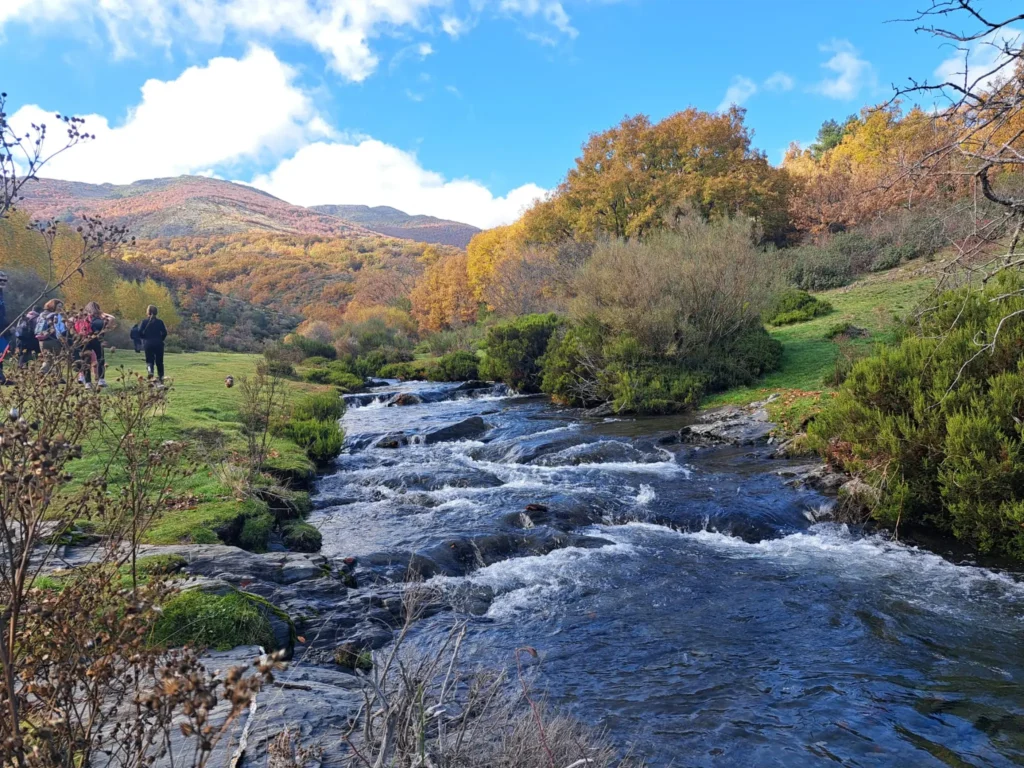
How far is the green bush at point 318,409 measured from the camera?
44.0 feet

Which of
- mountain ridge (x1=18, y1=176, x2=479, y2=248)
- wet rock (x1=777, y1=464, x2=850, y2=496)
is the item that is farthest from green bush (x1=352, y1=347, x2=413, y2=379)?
mountain ridge (x1=18, y1=176, x2=479, y2=248)

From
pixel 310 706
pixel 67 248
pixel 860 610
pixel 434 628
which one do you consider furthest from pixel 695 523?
pixel 67 248

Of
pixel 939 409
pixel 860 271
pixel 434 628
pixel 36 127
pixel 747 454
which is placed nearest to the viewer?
pixel 36 127

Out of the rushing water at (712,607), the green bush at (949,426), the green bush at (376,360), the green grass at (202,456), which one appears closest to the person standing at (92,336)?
the green grass at (202,456)

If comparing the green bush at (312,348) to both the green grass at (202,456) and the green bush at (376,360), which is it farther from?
the green grass at (202,456)

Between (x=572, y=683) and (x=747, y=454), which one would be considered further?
(x=747, y=454)

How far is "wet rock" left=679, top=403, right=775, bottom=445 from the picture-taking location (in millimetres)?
11817

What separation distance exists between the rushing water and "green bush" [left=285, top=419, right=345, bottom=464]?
1.19 m

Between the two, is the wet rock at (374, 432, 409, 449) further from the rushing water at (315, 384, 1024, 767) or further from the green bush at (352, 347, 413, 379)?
the green bush at (352, 347, 413, 379)

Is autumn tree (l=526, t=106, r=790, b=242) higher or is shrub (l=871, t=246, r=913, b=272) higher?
autumn tree (l=526, t=106, r=790, b=242)

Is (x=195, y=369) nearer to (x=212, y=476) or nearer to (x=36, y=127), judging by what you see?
(x=212, y=476)

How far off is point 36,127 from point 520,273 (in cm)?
2805

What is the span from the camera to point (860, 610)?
566cm

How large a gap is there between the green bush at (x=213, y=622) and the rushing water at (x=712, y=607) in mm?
1741
